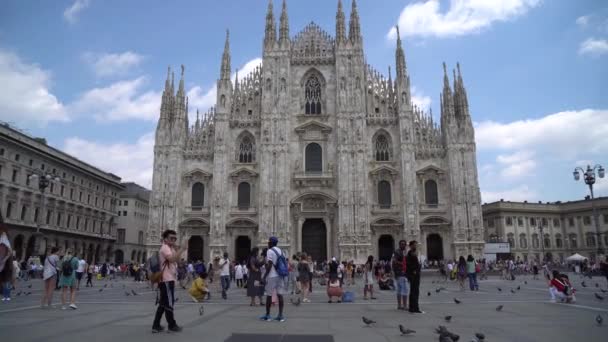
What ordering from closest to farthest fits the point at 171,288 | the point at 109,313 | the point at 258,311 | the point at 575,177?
the point at 171,288 < the point at 109,313 < the point at 258,311 < the point at 575,177

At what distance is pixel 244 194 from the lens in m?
40.1

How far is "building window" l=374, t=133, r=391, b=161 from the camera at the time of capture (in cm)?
4019

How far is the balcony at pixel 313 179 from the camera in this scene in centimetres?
3888

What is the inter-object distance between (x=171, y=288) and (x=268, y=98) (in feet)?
111

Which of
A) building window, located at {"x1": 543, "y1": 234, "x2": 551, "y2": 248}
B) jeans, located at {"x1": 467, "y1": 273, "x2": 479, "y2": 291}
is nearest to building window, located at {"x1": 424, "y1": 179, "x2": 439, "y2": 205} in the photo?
jeans, located at {"x1": 467, "y1": 273, "x2": 479, "y2": 291}

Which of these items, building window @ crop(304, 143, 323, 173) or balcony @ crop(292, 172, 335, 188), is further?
building window @ crop(304, 143, 323, 173)

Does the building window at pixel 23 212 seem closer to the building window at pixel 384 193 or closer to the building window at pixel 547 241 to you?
the building window at pixel 384 193

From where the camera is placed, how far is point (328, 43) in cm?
4306

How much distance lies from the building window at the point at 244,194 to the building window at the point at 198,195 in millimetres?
3324

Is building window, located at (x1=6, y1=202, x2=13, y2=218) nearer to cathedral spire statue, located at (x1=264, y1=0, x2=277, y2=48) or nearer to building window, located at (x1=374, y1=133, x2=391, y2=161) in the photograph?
cathedral spire statue, located at (x1=264, y1=0, x2=277, y2=48)

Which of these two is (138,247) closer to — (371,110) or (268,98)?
(268,98)

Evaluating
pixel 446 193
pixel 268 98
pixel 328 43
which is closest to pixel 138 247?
pixel 268 98

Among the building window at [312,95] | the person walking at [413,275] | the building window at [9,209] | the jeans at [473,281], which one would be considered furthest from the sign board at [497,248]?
the building window at [9,209]

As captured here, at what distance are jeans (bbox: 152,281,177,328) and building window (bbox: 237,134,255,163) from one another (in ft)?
109
